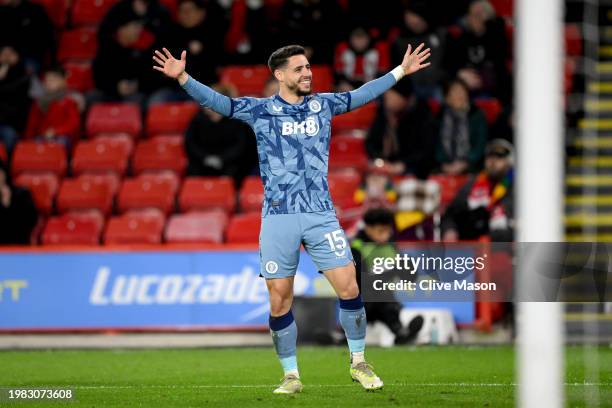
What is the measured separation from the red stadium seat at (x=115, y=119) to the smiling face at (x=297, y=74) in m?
9.37

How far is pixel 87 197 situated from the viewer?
16.6 m

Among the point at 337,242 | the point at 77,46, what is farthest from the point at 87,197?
the point at 337,242

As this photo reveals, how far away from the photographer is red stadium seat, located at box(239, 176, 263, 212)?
16.1 meters

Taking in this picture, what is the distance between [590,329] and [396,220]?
2.65 meters

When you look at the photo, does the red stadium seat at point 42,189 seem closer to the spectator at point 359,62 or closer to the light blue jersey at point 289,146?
the spectator at point 359,62

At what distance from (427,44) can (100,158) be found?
185 inches

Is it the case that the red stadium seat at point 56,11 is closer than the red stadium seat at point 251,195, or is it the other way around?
the red stadium seat at point 251,195

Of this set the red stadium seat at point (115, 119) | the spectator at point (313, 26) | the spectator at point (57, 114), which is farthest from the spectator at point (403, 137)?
the spectator at point (57, 114)

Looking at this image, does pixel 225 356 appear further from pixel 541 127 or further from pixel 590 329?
pixel 541 127

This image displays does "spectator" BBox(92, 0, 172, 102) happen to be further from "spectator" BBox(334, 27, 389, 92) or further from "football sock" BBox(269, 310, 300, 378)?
"football sock" BBox(269, 310, 300, 378)

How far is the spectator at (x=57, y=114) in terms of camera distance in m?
17.7

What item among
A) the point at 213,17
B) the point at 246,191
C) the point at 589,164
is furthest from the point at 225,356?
the point at 213,17

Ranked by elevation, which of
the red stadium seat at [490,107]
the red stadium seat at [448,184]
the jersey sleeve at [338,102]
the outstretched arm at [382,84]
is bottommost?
the red stadium seat at [448,184]

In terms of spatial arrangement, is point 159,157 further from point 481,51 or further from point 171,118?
point 481,51
